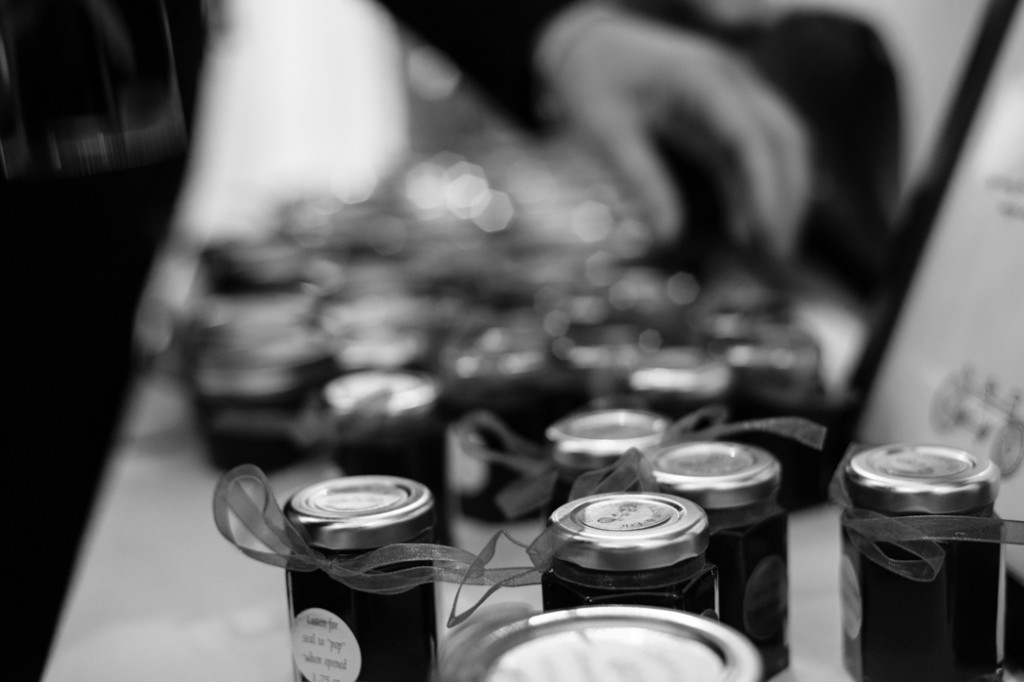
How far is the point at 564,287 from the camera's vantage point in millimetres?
1232

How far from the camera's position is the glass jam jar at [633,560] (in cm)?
44

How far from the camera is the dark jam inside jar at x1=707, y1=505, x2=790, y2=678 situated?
53 centimetres

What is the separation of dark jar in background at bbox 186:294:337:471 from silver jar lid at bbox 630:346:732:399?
0.30 m

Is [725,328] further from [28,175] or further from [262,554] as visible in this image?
[28,175]

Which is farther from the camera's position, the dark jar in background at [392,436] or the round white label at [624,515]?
the dark jar in background at [392,436]

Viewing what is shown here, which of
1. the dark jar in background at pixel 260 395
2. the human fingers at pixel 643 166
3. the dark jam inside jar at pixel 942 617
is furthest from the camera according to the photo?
the human fingers at pixel 643 166

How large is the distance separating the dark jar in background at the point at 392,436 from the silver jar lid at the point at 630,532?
0.26m

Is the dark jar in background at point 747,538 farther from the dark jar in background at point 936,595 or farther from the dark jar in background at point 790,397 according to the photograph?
the dark jar in background at point 790,397

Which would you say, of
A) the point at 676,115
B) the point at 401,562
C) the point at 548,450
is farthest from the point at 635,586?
the point at 676,115

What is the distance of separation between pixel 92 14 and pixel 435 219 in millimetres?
1104

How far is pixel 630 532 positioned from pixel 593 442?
168mm

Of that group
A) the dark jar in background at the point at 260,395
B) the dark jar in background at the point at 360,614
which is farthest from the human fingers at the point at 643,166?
the dark jar in background at the point at 360,614

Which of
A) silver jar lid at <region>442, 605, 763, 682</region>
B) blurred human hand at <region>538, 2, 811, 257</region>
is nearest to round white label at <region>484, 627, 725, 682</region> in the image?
silver jar lid at <region>442, 605, 763, 682</region>

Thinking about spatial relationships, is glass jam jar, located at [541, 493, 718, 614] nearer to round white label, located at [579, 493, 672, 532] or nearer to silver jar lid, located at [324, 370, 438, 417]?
round white label, located at [579, 493, 672, 532]
